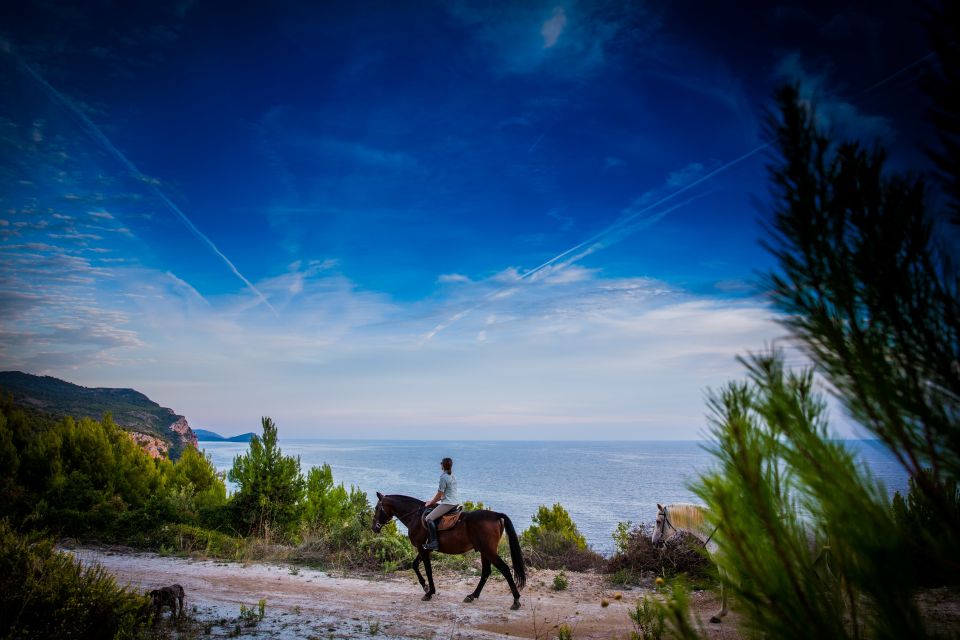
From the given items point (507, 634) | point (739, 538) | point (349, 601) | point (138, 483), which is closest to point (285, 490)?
point (138, 483)

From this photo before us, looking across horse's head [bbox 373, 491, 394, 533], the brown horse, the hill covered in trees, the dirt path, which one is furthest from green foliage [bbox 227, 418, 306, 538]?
the hill covered in trees

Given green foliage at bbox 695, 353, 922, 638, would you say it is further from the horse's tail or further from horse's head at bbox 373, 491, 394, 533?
horse's head at bbox 373, 491, 394, 533

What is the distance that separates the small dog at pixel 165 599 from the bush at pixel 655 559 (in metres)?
7.74

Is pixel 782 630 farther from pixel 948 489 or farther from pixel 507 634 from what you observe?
pixel 507 634

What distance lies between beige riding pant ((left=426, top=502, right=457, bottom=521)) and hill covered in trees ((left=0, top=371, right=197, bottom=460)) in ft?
46.1

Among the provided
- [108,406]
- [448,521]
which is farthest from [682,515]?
[108,406]

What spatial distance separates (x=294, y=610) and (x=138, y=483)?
10100 millimetres

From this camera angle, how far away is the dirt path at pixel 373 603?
21.7 feet

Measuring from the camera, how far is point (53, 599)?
169 inches

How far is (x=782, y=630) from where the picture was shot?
5.12 ft

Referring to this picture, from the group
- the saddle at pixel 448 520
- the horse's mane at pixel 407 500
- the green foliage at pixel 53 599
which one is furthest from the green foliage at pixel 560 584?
the green foliage at pixel 53 599

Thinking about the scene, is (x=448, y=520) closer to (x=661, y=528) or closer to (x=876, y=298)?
(x=661, y=528)

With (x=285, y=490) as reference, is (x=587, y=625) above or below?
below

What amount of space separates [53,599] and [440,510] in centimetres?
539
